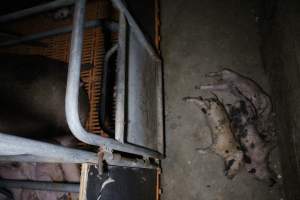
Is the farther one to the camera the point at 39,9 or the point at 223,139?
the point at 223,139

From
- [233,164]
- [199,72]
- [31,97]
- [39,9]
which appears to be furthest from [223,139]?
[39,9]

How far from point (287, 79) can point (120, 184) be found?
5.23 ft

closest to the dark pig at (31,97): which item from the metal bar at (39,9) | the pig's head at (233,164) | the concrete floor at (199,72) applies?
the metal bar at (39,9)

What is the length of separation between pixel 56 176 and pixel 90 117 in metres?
0.64

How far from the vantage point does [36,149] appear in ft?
2.54

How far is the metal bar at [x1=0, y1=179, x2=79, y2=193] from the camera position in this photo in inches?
71.8

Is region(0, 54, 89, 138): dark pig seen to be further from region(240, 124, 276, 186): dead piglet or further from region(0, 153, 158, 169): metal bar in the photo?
region(240, 124, 276, 186): dead piglet

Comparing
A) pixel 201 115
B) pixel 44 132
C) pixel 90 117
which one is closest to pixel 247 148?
pixel 201 115

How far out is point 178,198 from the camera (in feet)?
7.96

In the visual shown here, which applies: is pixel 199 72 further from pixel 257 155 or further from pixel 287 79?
pixel 257 155

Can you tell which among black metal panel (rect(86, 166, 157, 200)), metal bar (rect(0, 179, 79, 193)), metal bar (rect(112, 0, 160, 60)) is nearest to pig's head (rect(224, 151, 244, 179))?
black metal panel (rect(86, 166, 157, 200))

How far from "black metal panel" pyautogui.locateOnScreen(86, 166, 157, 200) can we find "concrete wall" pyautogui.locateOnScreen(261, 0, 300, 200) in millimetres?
1156

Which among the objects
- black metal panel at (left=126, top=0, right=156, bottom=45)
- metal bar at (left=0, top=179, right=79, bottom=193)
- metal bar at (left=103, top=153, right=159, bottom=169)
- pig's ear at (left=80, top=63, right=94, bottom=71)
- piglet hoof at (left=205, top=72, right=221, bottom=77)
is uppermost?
black metal panel at (left=126, top=0, right=156, bottom=45)

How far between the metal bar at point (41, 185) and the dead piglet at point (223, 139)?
138 centimetres
